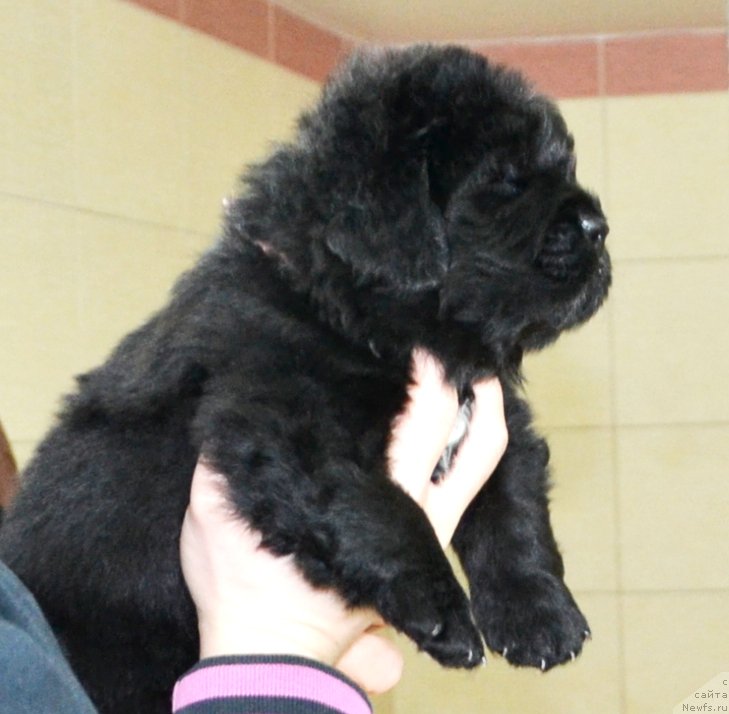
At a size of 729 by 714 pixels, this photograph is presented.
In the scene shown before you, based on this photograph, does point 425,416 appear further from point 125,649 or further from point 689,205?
point 689,205

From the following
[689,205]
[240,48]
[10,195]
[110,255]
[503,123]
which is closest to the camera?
[503,123]

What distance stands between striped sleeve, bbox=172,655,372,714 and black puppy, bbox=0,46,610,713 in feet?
0.63

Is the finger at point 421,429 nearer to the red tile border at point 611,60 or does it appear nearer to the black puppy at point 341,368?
the black puppy at point 341,368

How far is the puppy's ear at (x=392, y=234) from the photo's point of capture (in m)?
1.54

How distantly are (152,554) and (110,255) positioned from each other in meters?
1.75

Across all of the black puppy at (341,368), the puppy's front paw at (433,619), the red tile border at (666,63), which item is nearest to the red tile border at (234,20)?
the red tile border at (666,63)

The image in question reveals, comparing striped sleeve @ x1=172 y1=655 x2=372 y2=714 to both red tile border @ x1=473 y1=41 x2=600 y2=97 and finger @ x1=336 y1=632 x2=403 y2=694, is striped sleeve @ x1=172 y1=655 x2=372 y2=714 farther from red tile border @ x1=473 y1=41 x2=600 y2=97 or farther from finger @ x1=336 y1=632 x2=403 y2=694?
red tile border @ x1=473 y1=41 x2=600 y2=97

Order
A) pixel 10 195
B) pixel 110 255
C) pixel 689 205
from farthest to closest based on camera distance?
pixel 689 205
pixel 110 255
pixel 10 195

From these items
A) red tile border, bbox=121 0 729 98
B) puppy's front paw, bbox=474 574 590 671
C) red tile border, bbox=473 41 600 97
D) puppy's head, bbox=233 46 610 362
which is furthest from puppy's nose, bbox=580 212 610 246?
red tile border, bbox=473 41 600 97

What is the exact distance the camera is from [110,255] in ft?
10.6

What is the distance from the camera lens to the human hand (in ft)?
4.69

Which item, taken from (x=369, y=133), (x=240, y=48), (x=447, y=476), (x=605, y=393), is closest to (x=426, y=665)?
(x=605, y=393)

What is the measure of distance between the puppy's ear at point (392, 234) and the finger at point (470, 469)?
244mm

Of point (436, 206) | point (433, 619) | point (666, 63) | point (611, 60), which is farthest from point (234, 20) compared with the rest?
point (433, 619)
